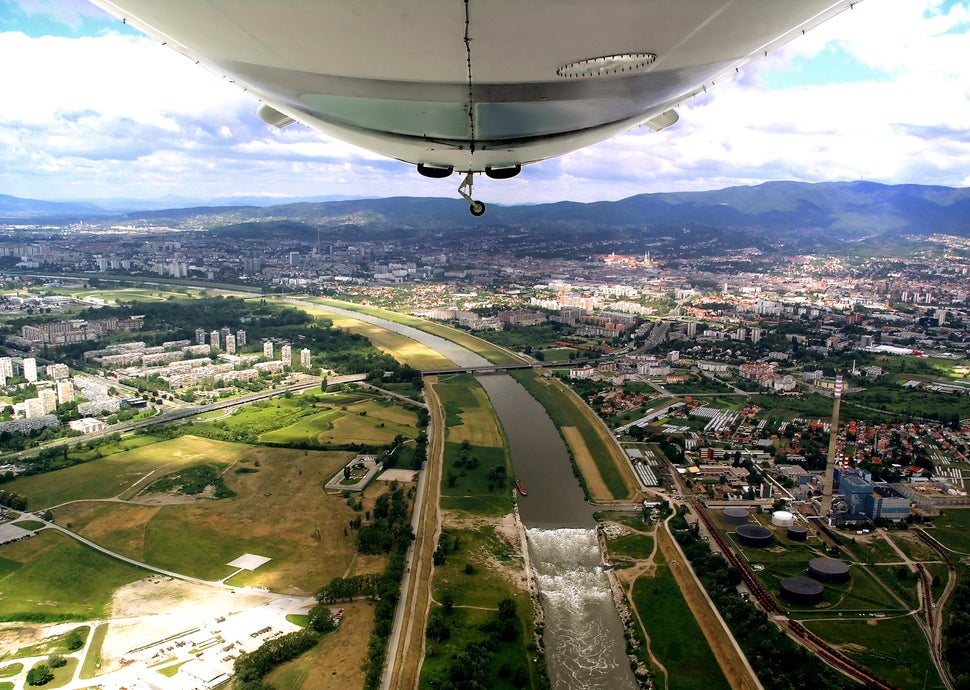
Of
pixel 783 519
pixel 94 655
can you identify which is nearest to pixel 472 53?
pixel 94 655

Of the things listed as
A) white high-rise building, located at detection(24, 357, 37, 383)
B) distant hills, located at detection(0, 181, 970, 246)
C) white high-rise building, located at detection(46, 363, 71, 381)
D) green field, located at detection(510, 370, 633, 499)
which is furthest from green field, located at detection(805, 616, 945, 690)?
distant hills, located at detection(0, 181, 970, 246)

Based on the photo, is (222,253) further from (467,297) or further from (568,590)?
(568,590)

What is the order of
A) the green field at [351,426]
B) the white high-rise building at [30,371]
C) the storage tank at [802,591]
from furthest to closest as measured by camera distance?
the white high-rise building at [30,371], the green field at [351,426], the storage tank at [802,591]

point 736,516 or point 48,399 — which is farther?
point 48,399

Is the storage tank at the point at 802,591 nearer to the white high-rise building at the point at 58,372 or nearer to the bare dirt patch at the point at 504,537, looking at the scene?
the bare dirt patch at the point at 504,537

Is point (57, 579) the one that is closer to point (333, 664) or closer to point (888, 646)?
point (333, 664)

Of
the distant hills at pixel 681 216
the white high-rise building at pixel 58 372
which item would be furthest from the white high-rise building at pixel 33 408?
the distant hills at pixel 681 216
